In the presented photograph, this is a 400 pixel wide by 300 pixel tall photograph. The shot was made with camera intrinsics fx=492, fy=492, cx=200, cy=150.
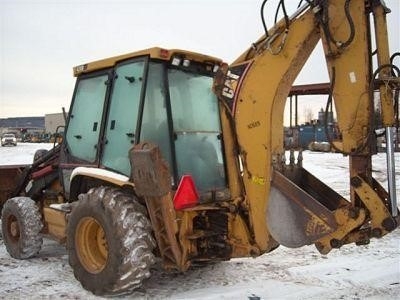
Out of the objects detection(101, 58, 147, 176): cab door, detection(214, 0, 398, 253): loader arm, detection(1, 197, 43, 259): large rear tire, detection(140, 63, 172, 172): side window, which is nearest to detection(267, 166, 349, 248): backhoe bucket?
detection(214, 0, 398, 253): loader arm

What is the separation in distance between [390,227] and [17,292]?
350 cm

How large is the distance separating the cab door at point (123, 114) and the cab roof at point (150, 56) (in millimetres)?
69

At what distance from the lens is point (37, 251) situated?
6.11 metres

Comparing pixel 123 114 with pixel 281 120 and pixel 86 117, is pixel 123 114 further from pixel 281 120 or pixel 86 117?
pixel 281 120

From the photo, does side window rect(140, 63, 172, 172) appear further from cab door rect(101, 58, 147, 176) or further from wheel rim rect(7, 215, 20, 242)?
wheel rim rect(7, 215, 20, 242)

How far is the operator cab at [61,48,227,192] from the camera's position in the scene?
15.4 ft

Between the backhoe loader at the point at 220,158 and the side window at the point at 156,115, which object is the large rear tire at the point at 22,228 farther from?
the side window at the point at 156,115

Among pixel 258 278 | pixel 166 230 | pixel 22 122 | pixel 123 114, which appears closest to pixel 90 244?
pixel 166 230

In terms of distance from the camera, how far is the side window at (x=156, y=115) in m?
4.67

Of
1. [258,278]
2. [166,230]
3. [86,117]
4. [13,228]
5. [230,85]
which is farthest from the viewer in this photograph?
[13,228]

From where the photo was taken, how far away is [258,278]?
5.21 metres

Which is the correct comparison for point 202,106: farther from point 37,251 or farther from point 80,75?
point 37,251

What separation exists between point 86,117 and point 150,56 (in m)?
1.38

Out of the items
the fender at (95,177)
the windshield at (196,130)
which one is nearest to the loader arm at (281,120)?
the windshield at (196,130)
